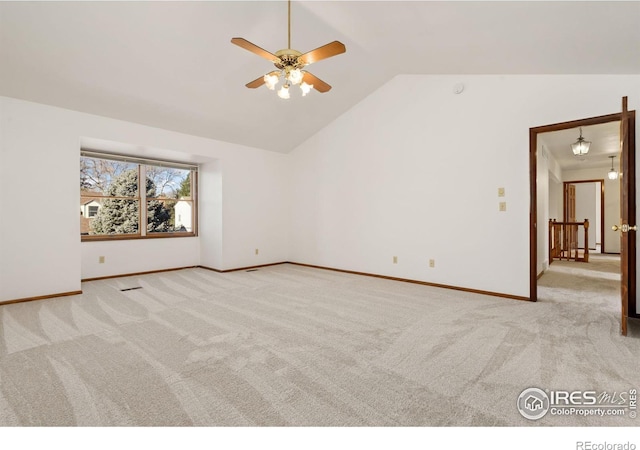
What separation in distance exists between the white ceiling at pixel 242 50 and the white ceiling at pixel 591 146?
2.19 meters

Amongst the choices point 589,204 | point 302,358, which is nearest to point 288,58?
point 302,358

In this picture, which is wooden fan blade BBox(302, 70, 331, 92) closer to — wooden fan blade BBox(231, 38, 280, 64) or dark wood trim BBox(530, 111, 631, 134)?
wooden fan blade BBox(231, 38, 280, 64)

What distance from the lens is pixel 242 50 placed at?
11.8 feet

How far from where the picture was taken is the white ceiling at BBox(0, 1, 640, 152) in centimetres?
261

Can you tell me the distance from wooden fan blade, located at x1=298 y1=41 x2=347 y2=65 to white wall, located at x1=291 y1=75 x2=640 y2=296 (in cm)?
253

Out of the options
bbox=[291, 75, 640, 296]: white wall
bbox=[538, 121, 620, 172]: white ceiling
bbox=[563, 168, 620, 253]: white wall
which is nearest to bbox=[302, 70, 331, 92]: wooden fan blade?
bbox=[291, 75, 640, 296]: white wall

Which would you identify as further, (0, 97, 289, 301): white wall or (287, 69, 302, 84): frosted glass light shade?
(0, 97, 289, 301): white wall

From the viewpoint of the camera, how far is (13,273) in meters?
3.61

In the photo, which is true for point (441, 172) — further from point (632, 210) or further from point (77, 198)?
point (77, 198)

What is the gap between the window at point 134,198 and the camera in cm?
502

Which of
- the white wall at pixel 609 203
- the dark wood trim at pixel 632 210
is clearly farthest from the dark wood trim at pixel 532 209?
the white wall at pixel 609 203

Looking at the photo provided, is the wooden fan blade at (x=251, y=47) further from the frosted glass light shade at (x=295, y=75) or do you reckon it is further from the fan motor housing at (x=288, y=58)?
the frosted glass light shade at (x=295, y=75)

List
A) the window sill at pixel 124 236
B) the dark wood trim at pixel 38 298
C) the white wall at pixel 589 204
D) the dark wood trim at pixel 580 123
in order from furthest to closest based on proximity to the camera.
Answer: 1. the white wall at pixel 589 204
2. the window sill at pixel 124 236
3. the dark wood trim at pixel 38 298
4. the dark wood trim at pixel 580 123

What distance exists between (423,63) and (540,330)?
137 inches
